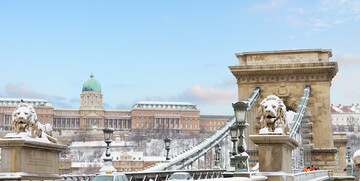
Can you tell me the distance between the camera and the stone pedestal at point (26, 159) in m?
13.4

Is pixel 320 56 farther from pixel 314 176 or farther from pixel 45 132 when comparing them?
pixel 45 132

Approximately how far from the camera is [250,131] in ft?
137

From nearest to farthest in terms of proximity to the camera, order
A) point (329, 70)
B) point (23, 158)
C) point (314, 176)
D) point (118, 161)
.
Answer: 1. point (23, 158)
2. point (314, 176)
3. point (329, 70)
4. point (118, 161)

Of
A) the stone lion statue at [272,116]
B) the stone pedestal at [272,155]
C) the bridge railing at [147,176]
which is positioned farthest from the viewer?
the bridge railing at [147,176]

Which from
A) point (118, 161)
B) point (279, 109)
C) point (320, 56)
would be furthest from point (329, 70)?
point (118, 161)

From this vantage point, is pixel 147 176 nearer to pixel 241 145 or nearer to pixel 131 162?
pixel 241 145

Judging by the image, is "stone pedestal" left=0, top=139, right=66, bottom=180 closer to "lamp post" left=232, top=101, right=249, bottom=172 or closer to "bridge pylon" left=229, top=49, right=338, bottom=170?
"lamp post" left=232, top=101, right=249, bottom=172

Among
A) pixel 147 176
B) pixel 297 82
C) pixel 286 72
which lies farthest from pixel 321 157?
pixel 147 176

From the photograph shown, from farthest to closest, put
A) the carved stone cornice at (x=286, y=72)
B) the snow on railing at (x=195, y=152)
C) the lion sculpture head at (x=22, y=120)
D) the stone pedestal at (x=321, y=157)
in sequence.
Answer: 1. the carved stone cornice at (x=286, y=72)
2. the stone pedestal at (x=321, y=157)
3. the snow on railing at (x=195, y=152)
4. the lion sculpture head at (x=22, y=120)

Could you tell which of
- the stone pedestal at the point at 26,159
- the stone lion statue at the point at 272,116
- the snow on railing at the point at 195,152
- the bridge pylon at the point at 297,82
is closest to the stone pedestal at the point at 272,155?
the stone lion statue at the point at 272,116

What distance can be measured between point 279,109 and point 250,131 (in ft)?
86.7

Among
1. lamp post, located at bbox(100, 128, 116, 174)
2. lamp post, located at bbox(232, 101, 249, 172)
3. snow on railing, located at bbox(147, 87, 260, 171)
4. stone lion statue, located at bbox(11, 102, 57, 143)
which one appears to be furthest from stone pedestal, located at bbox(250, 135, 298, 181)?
snow on railing, located at bbox(147, 87, 260, 171)

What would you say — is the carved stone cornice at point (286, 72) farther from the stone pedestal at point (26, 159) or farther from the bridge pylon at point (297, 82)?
the stone pedestal at point (26, 159)

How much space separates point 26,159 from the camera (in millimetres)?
13727
